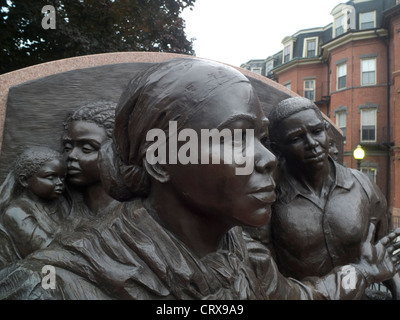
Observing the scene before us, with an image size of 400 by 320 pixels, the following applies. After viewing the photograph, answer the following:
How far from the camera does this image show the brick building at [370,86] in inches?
733

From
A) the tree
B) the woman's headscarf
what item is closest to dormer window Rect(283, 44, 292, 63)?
the tree

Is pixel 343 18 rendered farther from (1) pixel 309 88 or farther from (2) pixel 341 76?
(1) pixel 309 88

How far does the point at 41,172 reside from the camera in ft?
7.59

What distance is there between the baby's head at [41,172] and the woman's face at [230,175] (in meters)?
1.19

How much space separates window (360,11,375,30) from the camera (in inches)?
854

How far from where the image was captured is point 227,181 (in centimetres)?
142

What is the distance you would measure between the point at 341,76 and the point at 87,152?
853 inches

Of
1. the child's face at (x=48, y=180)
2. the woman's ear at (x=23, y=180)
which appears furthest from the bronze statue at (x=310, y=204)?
the woman's ear at (x=23, y=180)

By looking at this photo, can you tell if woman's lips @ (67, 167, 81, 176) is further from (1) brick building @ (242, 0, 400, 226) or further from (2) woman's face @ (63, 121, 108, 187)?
(1) brick building @ (242, 0, 400, 226)

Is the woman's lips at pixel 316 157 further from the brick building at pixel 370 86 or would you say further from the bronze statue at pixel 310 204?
the brick building at pixel 370 86

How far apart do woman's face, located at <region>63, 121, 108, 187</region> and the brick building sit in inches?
702

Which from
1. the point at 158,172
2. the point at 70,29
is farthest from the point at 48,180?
the point at 70,29

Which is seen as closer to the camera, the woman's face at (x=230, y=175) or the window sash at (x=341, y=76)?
the woman's face at (x=230, y=175)

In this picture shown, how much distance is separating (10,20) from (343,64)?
19480mm
